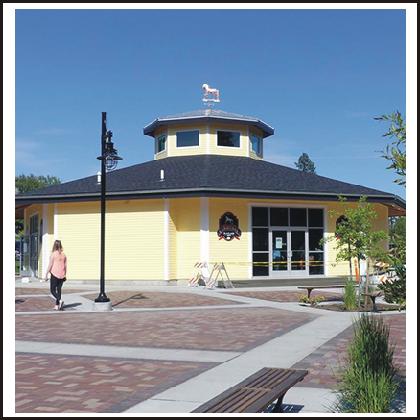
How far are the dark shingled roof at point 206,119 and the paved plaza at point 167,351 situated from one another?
14712 mm

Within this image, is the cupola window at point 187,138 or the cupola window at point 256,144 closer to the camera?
the cupola window at point 187,138

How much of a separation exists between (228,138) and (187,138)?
2.29m

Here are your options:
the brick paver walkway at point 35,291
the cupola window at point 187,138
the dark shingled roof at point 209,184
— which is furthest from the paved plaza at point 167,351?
the cupola window at point 187,138

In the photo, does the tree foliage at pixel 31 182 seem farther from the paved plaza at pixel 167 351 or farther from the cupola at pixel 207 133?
the paved plaza at pixel 167 351

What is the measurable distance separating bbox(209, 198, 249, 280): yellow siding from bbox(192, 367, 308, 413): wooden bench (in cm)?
1833

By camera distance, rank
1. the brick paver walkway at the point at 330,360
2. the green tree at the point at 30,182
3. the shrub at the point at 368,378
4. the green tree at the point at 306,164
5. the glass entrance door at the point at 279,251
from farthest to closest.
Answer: the green tree at the point at 306,164 < the green tree at the point at 30,182 < the glass entrance door at the point at 279,251 < the brick paver walkway at the point at 330,360 < the shrub at the point at 368,378

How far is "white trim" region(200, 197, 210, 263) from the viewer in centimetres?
2430

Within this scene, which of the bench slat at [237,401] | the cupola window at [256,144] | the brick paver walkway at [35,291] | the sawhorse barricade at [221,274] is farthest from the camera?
the cupola window at [256,144]

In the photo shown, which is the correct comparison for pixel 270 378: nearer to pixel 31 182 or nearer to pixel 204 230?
pixel 204 230

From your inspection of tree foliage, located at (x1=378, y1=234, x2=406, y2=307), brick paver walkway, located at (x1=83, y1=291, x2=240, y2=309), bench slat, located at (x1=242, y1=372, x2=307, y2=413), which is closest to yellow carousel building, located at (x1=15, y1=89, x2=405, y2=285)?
brick paver walkway, located at (x1=83, y1=291, x2=240, y2=309)

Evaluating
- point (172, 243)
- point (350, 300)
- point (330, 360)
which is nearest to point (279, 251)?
point (172, 243)

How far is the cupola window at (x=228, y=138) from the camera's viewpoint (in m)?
30.8

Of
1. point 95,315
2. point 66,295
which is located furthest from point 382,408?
point 66,295

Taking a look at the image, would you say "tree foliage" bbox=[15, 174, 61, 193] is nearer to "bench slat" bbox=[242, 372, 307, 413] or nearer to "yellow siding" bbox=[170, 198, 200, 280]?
"yellow siding" bbox=[170, 198, 200, 280]
